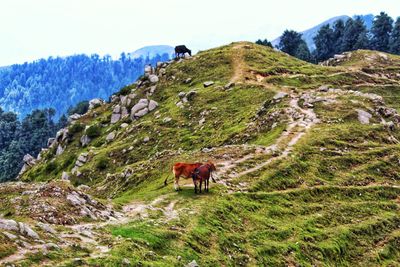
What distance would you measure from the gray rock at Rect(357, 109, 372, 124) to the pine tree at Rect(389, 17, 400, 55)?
300 ft

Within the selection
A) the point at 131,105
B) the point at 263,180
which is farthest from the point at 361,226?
the point at 131,105

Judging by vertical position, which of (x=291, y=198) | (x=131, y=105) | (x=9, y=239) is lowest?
(x=291, y=198)

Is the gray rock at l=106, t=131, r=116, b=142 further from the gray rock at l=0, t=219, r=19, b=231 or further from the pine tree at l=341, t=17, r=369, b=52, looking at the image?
the pine tree at l=341, t=17, r=369, b=52

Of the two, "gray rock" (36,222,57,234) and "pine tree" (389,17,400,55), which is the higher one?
"pine tree" (389,17,400,55)

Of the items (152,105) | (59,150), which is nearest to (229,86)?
(152,105)

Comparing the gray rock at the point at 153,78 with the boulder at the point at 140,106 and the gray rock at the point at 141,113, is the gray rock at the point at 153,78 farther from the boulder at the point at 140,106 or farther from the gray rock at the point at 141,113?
the gray rock at the point at 141,113

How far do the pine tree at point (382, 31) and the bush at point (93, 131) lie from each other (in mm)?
98102

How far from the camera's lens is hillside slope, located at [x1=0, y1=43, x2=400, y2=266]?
20594 millimetres

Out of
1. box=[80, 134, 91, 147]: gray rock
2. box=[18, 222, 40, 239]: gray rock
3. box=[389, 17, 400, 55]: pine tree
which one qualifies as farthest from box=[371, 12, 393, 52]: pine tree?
box=[18, 222, 40, 239]: gray rock

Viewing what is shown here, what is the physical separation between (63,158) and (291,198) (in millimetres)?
49242

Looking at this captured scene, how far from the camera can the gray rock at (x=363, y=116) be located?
164 feet

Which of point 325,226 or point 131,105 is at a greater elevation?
point 131,105

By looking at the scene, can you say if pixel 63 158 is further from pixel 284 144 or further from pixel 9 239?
pixel 9 239

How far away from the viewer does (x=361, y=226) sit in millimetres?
29969
